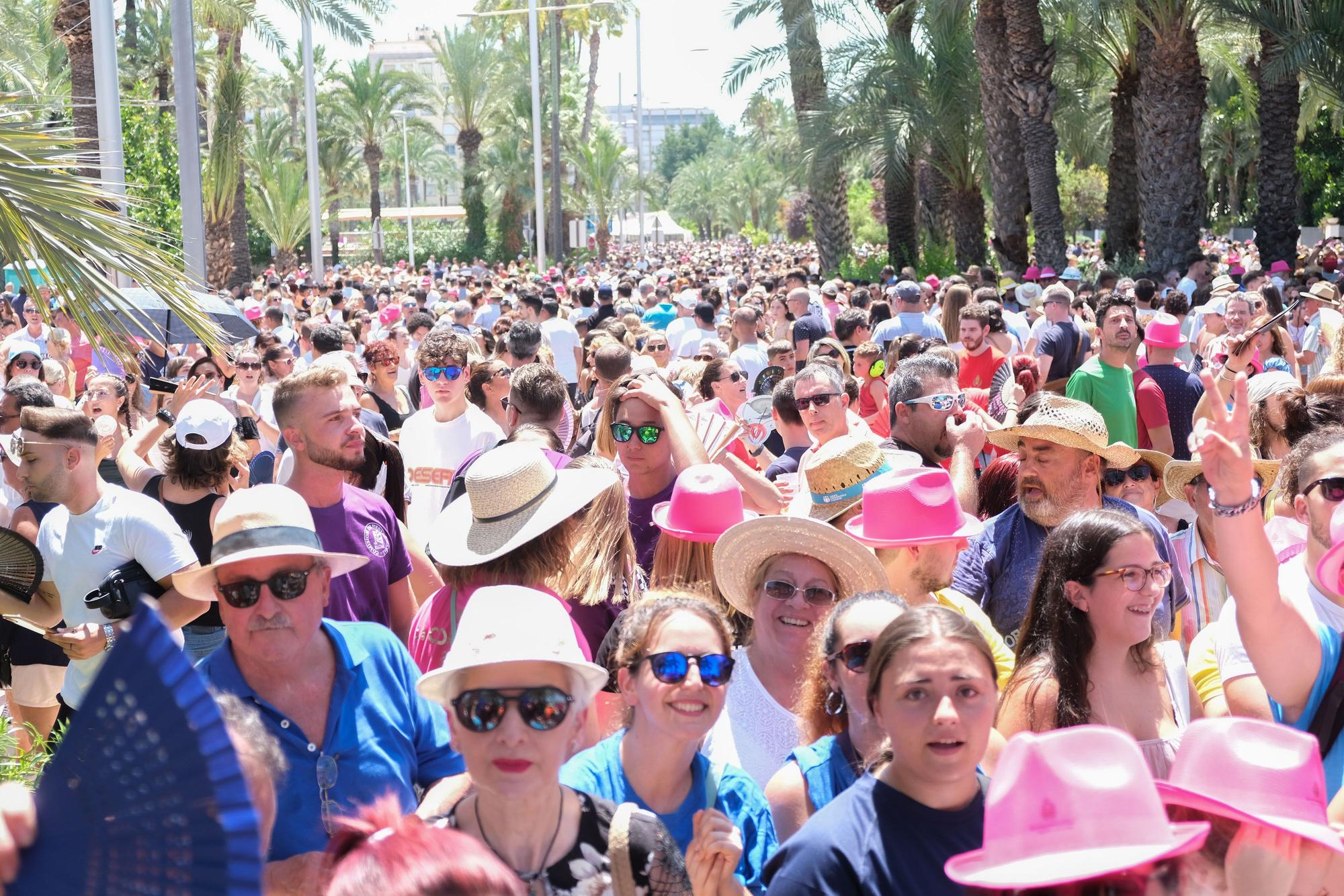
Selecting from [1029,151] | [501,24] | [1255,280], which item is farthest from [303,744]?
[501,24]

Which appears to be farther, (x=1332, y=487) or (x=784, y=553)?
(x=784, y=553)

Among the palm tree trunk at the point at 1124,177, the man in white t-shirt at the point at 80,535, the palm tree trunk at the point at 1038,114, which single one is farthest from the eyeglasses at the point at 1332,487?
the palm tree trunk at the point at 1124,177

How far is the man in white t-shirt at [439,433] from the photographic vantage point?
653 centimetres

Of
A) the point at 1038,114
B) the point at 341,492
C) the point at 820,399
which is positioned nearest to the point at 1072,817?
the point at 341,492

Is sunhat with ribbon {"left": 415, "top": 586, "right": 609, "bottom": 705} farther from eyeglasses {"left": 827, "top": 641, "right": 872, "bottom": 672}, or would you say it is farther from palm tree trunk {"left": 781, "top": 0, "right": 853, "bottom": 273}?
palm tree trunk {"left": 781, "top": 0, "right": 853, "bottom": 273}

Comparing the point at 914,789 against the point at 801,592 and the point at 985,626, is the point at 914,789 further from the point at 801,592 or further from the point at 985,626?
the point at 985,626

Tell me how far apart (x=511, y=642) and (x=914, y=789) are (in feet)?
2.74

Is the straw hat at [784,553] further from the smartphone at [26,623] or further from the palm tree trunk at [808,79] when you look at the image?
the palm tree trunk at [808,79]

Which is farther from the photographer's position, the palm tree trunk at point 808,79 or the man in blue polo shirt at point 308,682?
the palm tree trunk at point 808,79

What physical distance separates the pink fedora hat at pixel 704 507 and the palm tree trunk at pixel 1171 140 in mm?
17309

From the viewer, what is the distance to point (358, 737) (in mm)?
3199

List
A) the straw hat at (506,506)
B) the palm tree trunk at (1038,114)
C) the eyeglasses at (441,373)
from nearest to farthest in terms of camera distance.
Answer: the straw hat at (506,506), the eyeglasses at (441,373), the palm tree trunk at (1038,114)

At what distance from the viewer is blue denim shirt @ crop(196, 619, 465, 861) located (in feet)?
10.3

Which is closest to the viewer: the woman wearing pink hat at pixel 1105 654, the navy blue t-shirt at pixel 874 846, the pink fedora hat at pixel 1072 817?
the pink fedora hat at pixel 1072 817
